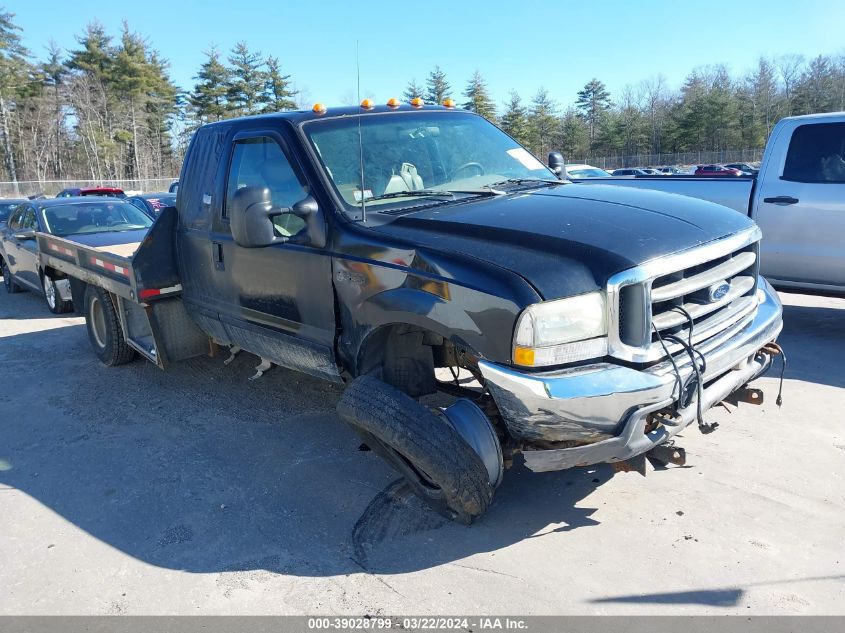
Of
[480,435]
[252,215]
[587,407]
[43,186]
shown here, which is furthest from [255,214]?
[43,186]

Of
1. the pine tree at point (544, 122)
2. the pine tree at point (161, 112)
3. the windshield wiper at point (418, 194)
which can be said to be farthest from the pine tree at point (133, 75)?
the windshield wiper at point (418, 194)

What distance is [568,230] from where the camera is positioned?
3.07 meters

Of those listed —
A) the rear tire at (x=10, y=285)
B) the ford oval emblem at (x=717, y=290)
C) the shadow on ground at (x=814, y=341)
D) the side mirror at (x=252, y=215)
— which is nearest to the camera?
the ford oval emblem at (x=717, y=290)

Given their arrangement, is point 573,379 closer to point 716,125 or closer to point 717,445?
point 717,445

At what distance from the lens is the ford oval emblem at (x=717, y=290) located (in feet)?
10.7

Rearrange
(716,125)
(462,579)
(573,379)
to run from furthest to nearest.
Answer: (716,125) → (462,579) → (573,379)

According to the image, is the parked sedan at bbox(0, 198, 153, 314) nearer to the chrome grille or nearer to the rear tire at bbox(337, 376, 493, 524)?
the rear tire at bbox(337, 376, 493, 524)

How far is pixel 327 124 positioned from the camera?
13.3ft

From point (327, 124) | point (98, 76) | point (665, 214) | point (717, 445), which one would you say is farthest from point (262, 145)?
point (98, 76)

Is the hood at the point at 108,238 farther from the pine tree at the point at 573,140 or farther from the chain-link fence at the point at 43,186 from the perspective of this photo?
the pine tree at the point at 573,140

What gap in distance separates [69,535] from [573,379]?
274cm

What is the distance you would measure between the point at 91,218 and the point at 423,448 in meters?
8.06

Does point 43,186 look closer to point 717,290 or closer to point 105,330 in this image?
point 105,330

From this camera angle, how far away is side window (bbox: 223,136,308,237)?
12.8 feet
